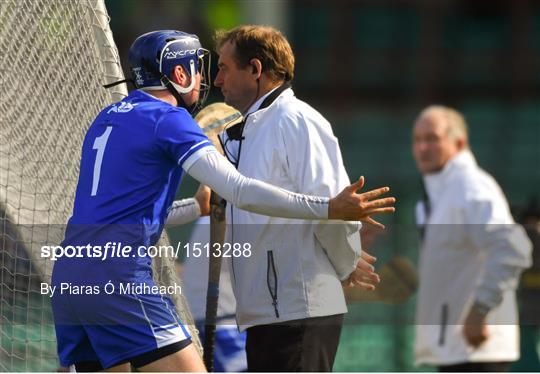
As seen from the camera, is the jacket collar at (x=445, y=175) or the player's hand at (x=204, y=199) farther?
the jacket collar at (x=445, y=175)

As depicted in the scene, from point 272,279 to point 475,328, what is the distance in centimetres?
201

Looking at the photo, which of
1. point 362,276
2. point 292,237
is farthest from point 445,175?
point 292,237

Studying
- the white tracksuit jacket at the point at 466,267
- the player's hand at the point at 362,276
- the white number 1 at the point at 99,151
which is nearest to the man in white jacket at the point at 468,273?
the white tracksuit jacket at the point at 466,267

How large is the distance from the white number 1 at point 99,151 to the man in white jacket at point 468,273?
2593 millimetres

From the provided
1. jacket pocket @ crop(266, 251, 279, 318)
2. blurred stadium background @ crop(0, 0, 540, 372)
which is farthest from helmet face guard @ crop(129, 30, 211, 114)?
blurred stadium background @ crop(0, 0, 540, 372)

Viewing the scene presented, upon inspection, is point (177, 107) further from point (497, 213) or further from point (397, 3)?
point (397, 3)

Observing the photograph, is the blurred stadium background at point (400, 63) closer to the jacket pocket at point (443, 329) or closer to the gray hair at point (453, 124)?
the gray hair at point (453, 124)

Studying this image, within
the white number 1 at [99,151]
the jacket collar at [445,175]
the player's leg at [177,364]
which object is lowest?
the player's leg at [177,364]

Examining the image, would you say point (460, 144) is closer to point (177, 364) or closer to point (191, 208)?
point (191, 208)

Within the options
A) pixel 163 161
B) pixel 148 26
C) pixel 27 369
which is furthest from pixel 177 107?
pixel 148 26

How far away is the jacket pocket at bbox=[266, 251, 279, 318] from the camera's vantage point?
14.5ft

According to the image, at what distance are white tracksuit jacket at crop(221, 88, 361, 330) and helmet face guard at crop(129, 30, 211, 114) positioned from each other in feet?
1.03

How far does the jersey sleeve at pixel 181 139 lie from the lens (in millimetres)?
3967

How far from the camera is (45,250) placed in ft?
16.1
